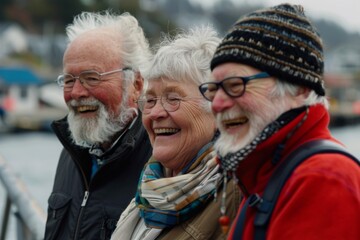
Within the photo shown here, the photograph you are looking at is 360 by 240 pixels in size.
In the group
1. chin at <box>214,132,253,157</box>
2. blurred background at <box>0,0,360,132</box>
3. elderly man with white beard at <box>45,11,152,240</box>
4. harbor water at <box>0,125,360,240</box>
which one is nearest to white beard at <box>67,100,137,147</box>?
elderly man with white beard at <box>45,11,152,240</box>

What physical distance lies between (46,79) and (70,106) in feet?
184

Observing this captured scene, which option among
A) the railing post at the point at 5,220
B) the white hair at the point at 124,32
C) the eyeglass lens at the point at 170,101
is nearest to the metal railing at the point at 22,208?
the railing post at the point at 5,220

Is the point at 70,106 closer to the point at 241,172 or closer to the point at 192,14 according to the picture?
the point at 241,172

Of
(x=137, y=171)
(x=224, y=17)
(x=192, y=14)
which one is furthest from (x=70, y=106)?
(x=192, y=14)

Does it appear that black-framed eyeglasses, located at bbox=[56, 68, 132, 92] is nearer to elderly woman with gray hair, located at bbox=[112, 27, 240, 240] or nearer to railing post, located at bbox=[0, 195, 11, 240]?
elderly woman with gray hair, located at bbox=[112, 27, 240, 240]

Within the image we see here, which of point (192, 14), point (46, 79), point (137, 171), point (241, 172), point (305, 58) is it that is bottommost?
point (192, 14)

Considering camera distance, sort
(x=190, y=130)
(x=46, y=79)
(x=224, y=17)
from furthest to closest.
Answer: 1. (x=224, y=17)
2. (x=46, y=79)
3. (x=190, y=130)

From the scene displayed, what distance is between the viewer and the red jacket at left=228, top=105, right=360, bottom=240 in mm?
2006

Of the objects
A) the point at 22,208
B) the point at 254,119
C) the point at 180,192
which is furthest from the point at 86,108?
the point at 254,119

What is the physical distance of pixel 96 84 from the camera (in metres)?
3.88

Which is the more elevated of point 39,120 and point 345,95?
point 39,120

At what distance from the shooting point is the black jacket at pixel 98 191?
3648mm

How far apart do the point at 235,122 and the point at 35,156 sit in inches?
1345

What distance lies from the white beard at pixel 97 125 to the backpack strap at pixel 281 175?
69.4 inches
